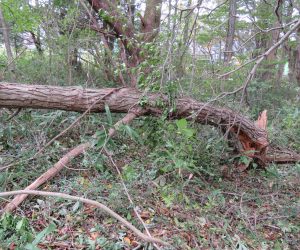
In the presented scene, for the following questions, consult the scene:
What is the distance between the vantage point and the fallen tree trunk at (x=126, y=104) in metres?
2.71

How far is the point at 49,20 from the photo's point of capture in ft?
16.5

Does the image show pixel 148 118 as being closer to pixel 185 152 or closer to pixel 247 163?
pixel 185 152

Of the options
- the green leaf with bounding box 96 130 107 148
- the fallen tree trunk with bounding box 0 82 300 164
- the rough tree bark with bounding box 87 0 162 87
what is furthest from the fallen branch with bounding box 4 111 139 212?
the rough tree bark with bounding box 87 0 162 87

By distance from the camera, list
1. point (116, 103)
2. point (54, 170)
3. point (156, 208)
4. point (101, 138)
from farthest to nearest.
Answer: point (116, 103) < point (101, 138) < point (54, 170) < point (156, 208)

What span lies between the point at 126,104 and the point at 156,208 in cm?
113

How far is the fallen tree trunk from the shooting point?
271 centimetres

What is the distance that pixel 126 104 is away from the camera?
3025mm

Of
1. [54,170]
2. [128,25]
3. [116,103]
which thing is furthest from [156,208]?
[128,25]

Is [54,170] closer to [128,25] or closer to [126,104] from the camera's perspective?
[126,104]

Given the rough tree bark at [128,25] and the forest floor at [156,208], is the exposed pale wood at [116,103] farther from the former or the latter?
the rough tree bark at [128,25]

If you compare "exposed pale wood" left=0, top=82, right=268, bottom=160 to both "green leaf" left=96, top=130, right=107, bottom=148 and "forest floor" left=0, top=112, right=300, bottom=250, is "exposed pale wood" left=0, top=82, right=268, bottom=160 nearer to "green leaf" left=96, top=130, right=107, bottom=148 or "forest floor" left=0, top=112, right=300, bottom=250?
"green leaf" left=96, top=130, right=107, bottom=148

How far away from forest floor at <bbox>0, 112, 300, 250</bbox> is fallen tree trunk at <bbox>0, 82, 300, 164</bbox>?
429 mm

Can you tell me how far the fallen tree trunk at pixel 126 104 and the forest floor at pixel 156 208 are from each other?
0.43 metres

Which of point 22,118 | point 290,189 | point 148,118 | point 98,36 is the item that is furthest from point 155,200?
point 98,36
